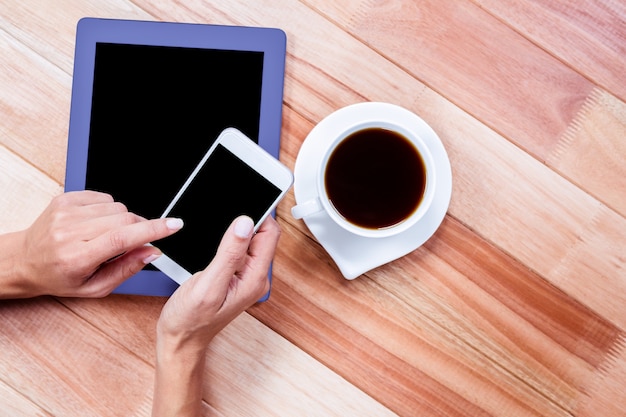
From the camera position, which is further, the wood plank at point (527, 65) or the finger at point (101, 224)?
the wood plank at point (527, 65)

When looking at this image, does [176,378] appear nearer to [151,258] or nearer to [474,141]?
[151,258]

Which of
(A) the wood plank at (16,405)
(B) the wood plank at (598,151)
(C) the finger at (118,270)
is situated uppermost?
(B) the wood plank at (598,151)

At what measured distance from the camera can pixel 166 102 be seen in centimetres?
72

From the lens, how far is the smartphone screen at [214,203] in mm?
638

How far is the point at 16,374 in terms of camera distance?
2.43 ft

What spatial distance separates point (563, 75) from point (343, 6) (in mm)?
334

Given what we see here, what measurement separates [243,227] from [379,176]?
22 centimetres

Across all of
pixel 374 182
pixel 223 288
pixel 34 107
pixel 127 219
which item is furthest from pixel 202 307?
pixel 34 107

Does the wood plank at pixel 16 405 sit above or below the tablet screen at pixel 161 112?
below

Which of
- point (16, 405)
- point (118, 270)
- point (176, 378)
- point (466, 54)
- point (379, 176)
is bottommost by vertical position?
point (16, 405)

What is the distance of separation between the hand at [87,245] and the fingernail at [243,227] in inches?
2.8

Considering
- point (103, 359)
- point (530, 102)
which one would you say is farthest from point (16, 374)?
point (530, 102)

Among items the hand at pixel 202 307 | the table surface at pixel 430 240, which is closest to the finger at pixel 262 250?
the hand at pixel 202 307

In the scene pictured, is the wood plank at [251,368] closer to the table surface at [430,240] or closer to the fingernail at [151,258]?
the table surface at [430,240]
